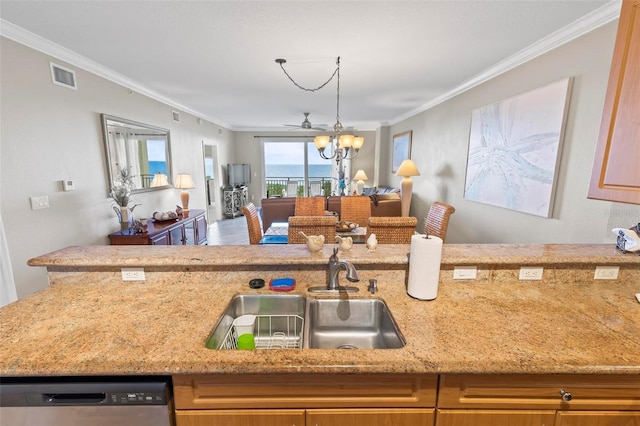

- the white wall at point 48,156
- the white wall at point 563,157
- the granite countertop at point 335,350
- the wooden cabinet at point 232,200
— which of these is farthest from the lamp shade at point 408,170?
the wooden cabinet at point 232,200

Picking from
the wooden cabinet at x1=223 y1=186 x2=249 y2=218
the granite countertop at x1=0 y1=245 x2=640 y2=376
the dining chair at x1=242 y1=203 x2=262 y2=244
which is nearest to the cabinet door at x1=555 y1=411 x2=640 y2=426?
the granite countertop at x1=0 y1=245 x2=640 y2=376

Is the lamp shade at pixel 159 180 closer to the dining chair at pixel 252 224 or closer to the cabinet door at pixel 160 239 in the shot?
the cabinet door at pixel 160 239

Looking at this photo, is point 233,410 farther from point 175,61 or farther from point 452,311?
point 175,61

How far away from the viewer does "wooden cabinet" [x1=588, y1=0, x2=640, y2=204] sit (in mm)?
1055

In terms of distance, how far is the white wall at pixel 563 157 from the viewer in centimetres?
197

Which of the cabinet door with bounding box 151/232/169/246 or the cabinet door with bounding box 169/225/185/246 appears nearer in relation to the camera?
the cabinet door with bounding box 151/232/169/246

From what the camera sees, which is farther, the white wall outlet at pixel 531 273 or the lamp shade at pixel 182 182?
the lamp shade at pixel 182 182

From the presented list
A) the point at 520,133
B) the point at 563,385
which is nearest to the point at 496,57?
the point at 520,133

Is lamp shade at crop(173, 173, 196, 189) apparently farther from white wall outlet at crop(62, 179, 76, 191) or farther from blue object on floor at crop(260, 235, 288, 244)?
blue object on floor at crop(260, 235, 288, 244)

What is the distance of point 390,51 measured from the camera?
2592mm

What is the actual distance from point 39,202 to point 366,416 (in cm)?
304

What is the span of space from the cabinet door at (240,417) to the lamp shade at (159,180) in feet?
12.4

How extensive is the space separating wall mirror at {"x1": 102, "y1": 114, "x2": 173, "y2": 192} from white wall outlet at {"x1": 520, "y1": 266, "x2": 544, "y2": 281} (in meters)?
3.96

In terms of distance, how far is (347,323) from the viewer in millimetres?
1312
